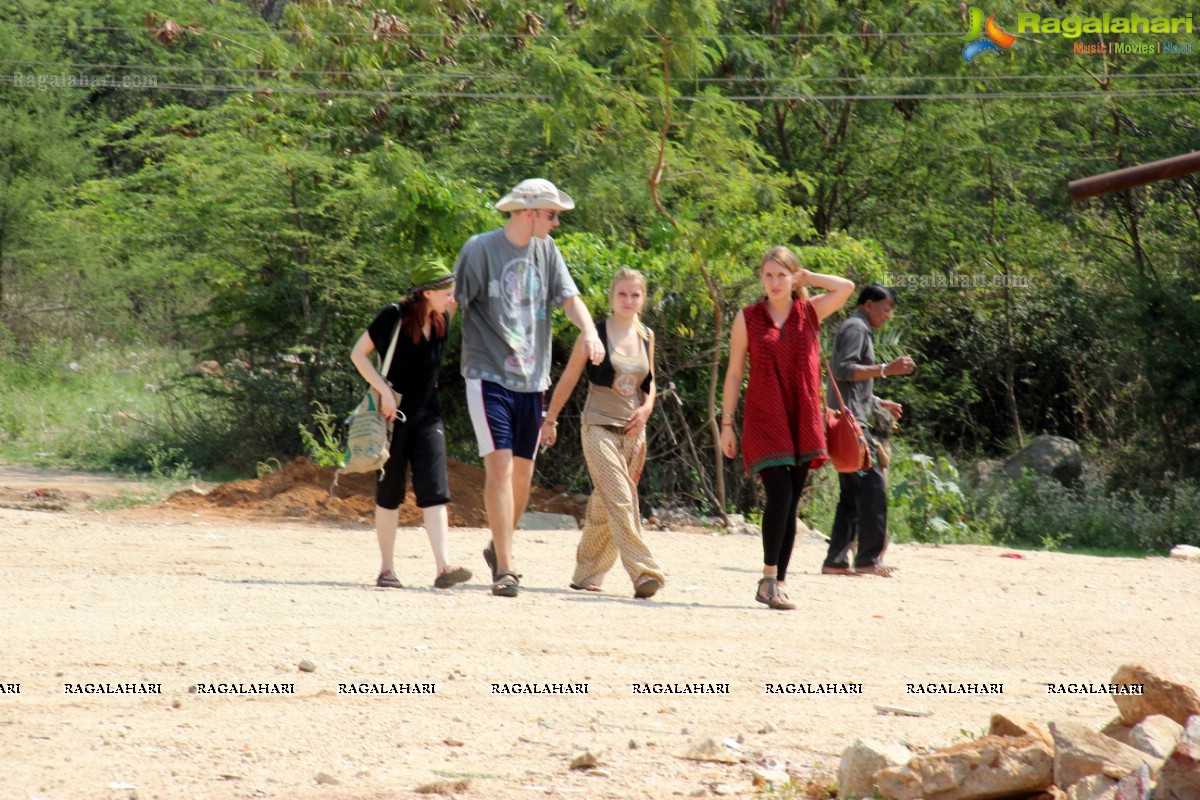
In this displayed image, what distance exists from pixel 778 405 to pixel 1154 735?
338cm

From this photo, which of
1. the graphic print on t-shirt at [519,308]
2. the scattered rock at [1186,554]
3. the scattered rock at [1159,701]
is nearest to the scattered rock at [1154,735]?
the scattered rock at [1159,701]

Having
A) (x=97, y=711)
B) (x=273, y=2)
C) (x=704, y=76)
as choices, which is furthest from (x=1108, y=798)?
(x=273, y=2)

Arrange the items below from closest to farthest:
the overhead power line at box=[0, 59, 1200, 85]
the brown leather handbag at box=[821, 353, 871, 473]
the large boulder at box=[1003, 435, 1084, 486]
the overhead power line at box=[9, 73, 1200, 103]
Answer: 1. the brown leather handbag at box=[821, 353, 871, 473]
2. the large boulder at box=[1003, 435, 1084, 486]
3. the overhead power line at box=[9, 73, 1200, 103]
4. the overhead power line at box=[0, 59, 1200, 85]

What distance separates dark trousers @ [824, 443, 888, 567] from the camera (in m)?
9.10

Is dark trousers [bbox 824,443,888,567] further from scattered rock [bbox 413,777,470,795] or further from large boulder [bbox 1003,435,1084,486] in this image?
large boulder [bbox 1003,435,1084,486]

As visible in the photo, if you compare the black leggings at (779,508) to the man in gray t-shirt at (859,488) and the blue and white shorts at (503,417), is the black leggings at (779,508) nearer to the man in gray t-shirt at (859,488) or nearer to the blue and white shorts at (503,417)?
the blue and white shorts at (503,417)

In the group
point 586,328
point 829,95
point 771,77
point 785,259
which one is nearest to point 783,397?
point 785,259

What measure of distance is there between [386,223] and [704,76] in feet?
20.5

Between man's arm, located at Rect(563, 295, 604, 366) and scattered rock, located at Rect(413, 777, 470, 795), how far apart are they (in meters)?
3.33

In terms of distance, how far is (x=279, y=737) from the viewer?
4.41 metres

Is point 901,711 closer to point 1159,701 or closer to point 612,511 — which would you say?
point 1159,701

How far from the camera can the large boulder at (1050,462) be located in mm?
16703

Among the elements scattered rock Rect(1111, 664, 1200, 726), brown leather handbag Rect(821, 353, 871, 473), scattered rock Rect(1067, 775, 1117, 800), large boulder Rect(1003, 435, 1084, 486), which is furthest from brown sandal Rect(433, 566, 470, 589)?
large boulder Rect(1003, 435, 1084, 486)

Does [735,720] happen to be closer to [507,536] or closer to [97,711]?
[97,711]
